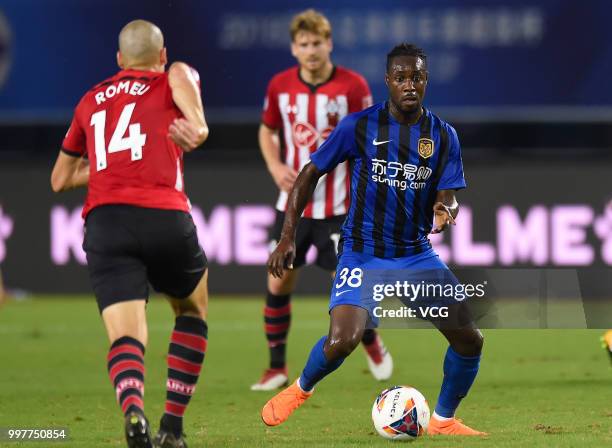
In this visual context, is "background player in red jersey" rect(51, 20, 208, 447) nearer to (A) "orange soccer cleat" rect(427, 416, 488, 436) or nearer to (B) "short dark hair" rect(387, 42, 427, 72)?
(B) "short dark hair" rect(387, 42, 427, 72)

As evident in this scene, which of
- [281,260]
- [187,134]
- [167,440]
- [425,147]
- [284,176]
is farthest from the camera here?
[284,176]

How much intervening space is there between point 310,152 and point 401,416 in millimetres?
2637

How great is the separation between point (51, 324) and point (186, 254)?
A: 6584 mm

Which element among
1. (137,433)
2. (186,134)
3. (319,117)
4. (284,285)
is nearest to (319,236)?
(284,285)

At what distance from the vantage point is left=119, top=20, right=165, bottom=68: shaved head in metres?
5.55

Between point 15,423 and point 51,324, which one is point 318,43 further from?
point 51,324

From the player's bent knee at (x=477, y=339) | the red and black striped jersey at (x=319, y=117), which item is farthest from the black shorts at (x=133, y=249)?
the red and black striped jersey at (x=319, y=117)

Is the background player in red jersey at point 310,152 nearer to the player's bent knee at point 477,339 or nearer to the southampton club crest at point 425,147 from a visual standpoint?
the southampton club crest at point 425,147

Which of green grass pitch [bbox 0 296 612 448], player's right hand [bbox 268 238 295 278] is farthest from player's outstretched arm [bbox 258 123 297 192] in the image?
player's right hand [bbox 268 238 295 278]

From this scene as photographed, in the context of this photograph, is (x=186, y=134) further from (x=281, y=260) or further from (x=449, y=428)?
(x=449, y=428)

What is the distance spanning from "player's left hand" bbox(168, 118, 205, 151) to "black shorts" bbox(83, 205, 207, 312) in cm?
30

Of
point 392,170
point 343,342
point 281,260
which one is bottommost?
point 343,342

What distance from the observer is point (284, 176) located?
8.05 meters

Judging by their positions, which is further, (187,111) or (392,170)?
(392,170)
